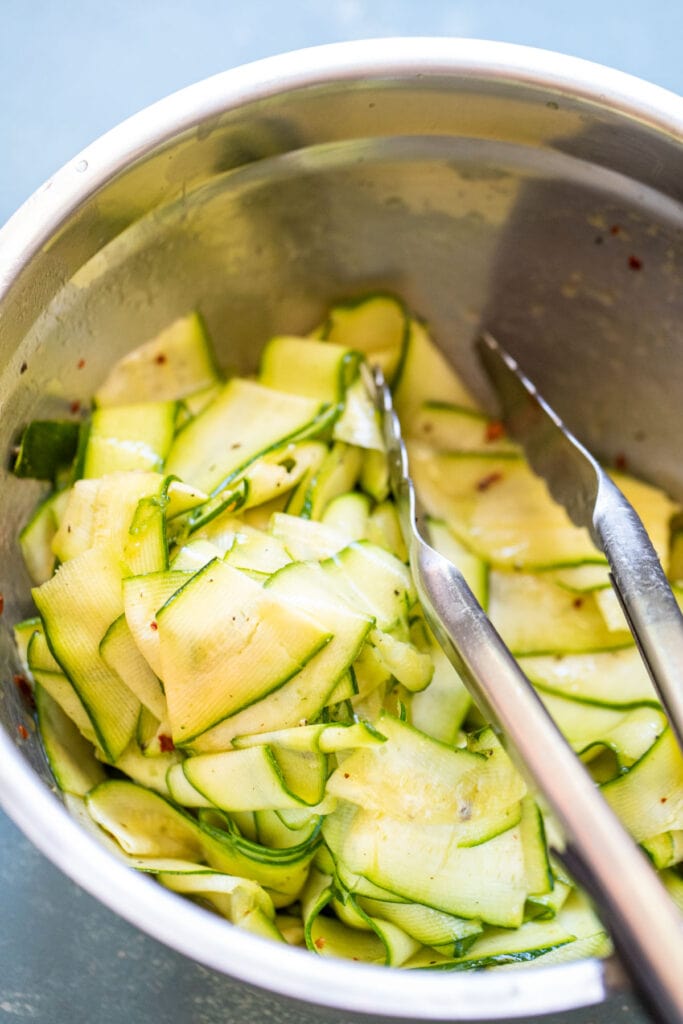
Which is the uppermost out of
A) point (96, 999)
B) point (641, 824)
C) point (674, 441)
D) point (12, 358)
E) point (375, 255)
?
point (375, 255)

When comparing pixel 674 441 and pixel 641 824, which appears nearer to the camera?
pixel 641 824

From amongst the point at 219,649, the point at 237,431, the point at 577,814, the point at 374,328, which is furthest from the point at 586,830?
the point at 374,328

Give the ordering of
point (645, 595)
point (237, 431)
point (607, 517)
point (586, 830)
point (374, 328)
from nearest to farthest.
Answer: point (586, 830) → point (645, 595) → point (607, 517) → point (237, 431) → point (374, 328)

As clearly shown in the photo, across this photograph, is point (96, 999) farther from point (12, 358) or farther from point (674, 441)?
point (674, 441)

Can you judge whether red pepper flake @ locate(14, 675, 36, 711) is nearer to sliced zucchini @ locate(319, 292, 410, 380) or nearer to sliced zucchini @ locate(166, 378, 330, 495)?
sliced zucchini @ locate(166, 378, 330, 495)

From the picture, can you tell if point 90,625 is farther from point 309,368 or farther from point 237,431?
point 309,368

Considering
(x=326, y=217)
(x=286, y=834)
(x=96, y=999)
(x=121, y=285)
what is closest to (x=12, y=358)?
(x=121, y=285)
